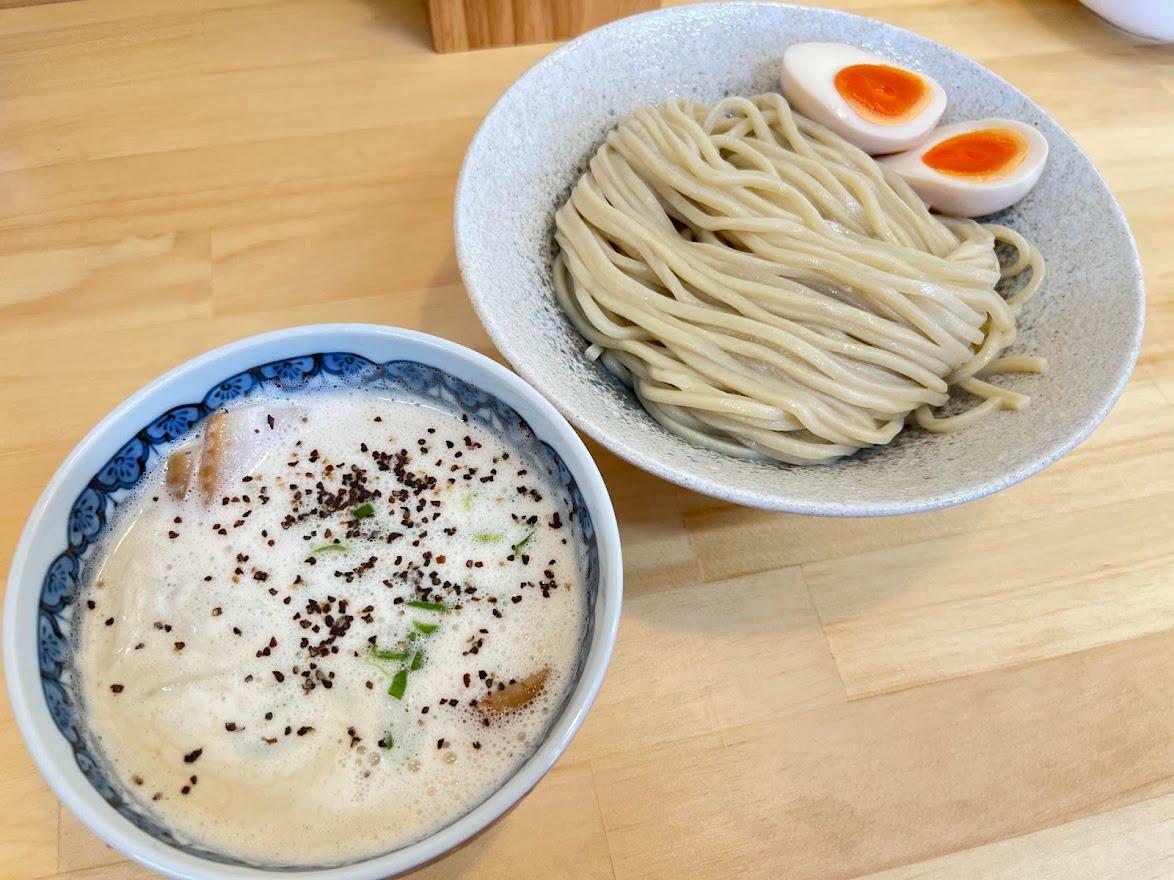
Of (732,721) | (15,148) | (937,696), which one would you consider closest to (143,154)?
(15,148)

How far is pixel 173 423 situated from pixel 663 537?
583 mm

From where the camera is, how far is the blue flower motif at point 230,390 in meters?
0.83

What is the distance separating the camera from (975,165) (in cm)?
129

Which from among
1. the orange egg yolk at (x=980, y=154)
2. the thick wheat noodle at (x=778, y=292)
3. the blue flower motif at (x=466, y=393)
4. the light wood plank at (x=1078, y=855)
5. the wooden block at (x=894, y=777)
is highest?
the blue flower motif at (x=466, y=393)

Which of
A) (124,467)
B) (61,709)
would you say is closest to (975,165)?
(124,467)

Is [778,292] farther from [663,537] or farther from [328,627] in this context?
[328,627]

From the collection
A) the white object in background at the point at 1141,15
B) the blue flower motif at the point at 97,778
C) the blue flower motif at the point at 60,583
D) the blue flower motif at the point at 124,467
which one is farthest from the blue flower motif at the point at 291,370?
the white object in background at the point at 1141,15

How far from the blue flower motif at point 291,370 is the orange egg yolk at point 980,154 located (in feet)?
3.30

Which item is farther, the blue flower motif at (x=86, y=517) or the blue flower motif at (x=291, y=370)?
the blue flower motif at (x=291, y=370)

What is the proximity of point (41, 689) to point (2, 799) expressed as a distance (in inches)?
12.9

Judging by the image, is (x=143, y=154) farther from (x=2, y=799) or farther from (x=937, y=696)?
(x=937, y=696)

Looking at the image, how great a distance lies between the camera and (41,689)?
26.0 inches

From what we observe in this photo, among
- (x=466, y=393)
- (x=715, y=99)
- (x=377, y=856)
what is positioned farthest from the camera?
(x=715, y=99)

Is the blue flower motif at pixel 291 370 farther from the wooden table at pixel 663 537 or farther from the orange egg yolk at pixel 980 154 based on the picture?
the orange egg yolk at pixel 980 154
